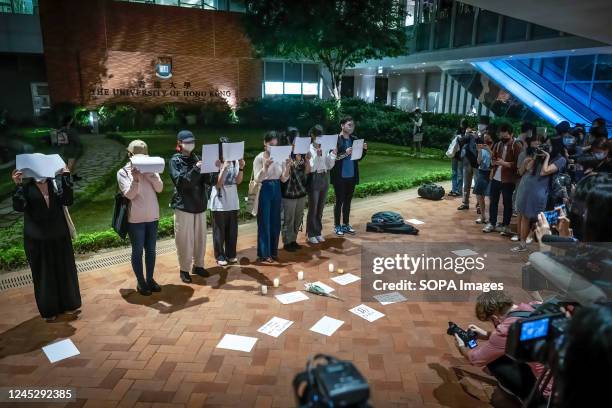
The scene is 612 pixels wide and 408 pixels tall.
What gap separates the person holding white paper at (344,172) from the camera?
7.01 meters

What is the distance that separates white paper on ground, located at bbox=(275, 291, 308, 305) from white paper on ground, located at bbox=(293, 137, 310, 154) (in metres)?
2.15

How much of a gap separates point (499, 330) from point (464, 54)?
1914cm

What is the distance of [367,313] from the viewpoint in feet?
15.5

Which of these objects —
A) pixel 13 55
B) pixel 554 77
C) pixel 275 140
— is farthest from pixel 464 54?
pixel 13 55

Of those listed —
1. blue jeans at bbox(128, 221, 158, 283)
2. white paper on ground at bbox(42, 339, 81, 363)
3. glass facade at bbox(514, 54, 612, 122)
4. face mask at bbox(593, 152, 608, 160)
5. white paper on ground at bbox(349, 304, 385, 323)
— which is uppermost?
glass facade at bbox(514, 54, 612, 122)

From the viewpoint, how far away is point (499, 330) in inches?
118

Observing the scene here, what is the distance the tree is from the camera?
15.4 m

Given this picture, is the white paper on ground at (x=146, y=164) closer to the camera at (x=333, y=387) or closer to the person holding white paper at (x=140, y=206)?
the person holding white paper at (x=140, y=206)

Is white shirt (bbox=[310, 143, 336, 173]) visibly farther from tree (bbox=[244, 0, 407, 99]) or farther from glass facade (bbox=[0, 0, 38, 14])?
glass facade (bbox=[0, 0, 38, 14])

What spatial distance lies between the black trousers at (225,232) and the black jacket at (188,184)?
51cm

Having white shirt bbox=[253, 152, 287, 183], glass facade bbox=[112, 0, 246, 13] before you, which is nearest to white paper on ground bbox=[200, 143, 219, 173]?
white shirt bbox=[253, 152, 287, 183]

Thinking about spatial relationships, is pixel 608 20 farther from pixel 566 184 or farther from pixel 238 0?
pixel 238 0

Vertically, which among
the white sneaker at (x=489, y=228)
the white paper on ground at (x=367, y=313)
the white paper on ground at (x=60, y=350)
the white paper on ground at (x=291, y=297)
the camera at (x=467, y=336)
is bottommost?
the white paper on ground at (x=60, y=350)

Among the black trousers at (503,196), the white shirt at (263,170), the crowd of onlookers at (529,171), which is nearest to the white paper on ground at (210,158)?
the white shirt at (263,170)
